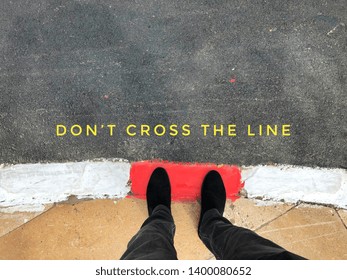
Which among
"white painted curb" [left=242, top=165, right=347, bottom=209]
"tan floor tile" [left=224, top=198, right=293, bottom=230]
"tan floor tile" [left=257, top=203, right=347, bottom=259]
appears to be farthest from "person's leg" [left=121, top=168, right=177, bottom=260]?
"tan floor tile" [left=257, top=203, right=347, bottom=259]

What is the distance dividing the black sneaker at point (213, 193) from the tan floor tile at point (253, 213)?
0.39ft

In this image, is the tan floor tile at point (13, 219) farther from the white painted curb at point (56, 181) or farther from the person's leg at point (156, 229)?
the person's leg at point (156, 229)

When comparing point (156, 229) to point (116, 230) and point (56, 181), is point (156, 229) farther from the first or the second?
point (56, 181)

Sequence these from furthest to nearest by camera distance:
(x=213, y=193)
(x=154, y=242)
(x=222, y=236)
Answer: (x=213, y=193), (x=222, y=236), (x=154, y=242)

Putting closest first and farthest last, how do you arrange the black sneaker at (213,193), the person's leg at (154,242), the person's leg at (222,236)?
the person's leg at (222,236) < the person's leg at (154,242) < the black sneaker at (213,193)

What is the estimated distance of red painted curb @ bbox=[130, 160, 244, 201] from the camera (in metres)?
2.27

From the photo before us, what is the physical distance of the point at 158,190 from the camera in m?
2.22

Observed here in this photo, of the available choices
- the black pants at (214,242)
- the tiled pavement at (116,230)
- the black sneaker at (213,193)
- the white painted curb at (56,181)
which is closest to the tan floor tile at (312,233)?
the tiled pavement at (116,230)

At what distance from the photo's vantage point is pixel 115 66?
88.3 inches

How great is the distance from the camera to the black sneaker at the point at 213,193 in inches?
85.9

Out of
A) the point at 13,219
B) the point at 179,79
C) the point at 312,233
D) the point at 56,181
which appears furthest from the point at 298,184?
the point at 13,219

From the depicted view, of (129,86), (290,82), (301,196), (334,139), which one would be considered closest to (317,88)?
(290,82)

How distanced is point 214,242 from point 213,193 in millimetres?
388

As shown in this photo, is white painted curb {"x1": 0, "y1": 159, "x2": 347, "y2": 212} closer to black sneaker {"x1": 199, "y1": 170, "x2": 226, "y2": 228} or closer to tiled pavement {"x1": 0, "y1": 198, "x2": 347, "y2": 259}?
tiled pavement {"x1": 0, "y1": 198, "x2": 347, "y2": 259}
